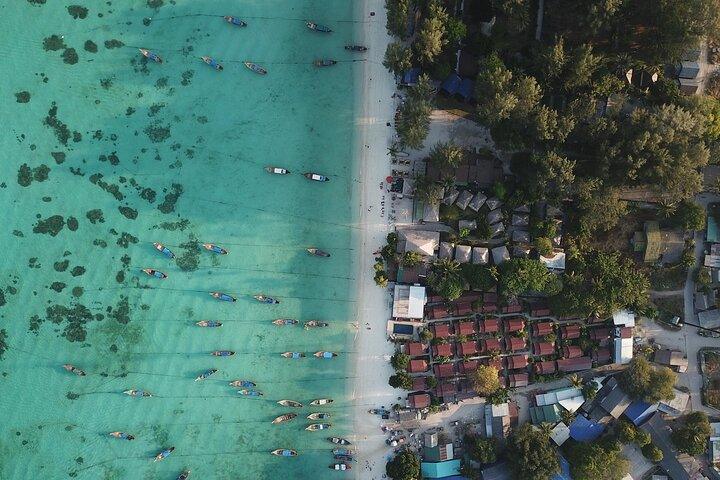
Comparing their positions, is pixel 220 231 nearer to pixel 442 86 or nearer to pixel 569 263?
pixel 442 86

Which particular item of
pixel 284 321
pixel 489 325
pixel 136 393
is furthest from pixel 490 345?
pixel 136 393

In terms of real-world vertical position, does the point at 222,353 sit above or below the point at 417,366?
above

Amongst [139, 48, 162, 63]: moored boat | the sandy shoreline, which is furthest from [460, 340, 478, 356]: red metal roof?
[139, 48, 162, 63]: moored boat

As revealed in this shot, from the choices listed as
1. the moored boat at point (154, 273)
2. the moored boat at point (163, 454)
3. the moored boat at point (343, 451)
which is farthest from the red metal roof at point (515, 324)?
the moored boat at point (163, 454)

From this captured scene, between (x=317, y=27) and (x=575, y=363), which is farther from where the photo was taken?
(x=317, y=27)

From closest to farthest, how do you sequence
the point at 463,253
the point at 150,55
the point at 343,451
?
the point at 463,253 → the point at 150,55 → the point at 343,451

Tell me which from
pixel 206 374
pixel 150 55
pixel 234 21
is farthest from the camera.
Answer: pixel 206 374

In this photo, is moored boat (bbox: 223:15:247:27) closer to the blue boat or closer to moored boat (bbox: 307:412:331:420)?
the blue boat

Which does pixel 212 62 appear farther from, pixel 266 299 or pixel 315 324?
pixel 315 324
